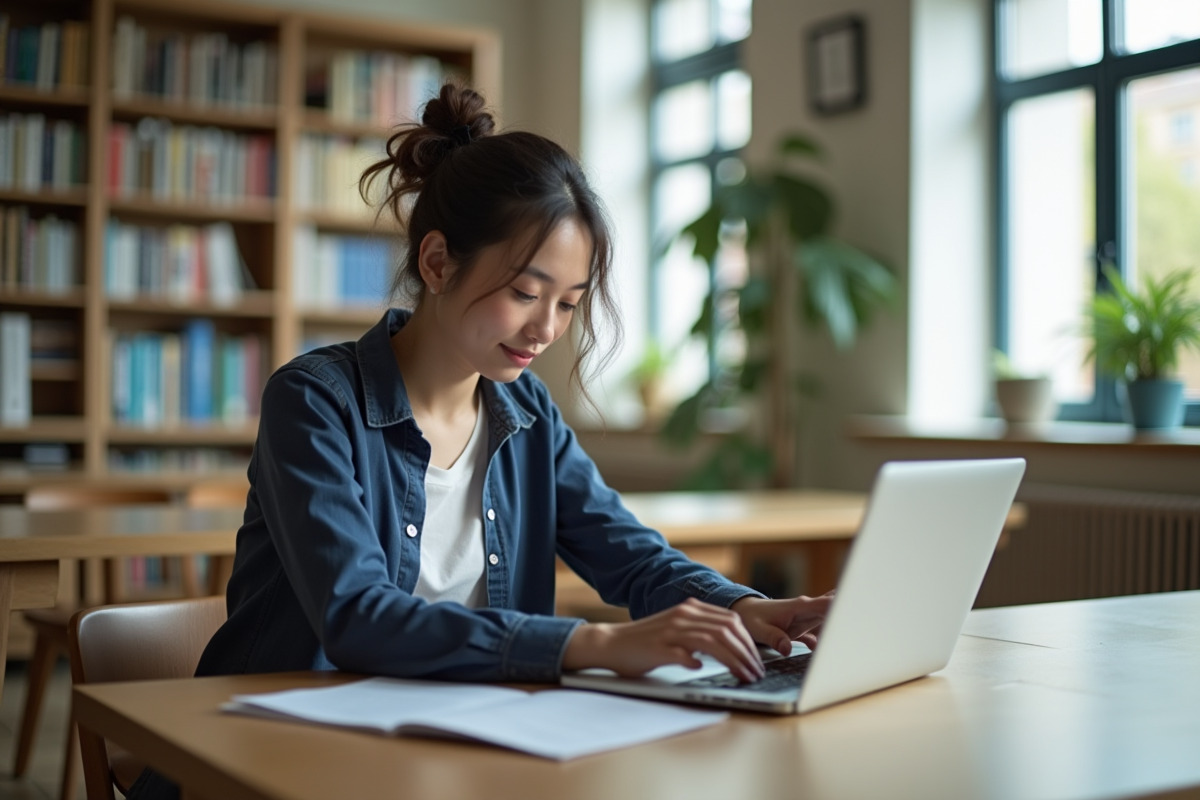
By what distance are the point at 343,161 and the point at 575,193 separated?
380 cm

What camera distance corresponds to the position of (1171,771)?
36.6 inches

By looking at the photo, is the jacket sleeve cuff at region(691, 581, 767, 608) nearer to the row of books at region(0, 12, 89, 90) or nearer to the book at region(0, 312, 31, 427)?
the book at region(0, 312, 31, 427)

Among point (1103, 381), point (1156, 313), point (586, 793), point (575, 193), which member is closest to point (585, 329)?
point (575, 193)

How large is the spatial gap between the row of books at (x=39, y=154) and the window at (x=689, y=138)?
2.23 meters

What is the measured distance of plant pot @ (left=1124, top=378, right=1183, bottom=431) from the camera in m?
3.48

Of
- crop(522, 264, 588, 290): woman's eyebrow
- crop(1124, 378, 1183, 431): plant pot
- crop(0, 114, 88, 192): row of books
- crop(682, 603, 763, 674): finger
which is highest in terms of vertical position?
crop(0, 114, 88, 192): row of books

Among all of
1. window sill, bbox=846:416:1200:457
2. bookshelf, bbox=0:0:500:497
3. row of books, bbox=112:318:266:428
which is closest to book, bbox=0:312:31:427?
bookshelf, bbox=0:0:500:497

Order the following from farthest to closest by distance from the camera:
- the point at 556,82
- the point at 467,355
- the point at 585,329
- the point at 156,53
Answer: the point at 556,82 < the point at 156,53 < the point at 585,329 < the point at 467,355

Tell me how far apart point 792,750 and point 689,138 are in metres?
5.14

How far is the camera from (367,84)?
521cm

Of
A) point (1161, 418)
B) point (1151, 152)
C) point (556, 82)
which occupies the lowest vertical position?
point (1161, 418)

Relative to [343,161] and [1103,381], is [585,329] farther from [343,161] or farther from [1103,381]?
[343,161]

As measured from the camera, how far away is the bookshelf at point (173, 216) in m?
4.64

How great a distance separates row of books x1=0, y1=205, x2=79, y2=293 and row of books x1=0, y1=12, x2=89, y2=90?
459mm
